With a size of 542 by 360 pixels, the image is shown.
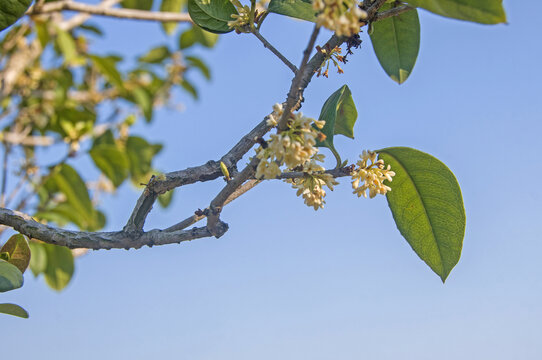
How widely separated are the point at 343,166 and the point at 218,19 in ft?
1.57

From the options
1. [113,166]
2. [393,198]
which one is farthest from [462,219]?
[113,166]

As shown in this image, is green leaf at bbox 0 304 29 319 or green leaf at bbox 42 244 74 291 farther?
green leaf at bbox 42 244 74 291

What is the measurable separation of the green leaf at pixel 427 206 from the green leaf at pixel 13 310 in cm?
95

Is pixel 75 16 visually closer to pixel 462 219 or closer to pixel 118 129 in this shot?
pixel 118 129

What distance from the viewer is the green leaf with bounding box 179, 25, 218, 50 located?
12.7 ft

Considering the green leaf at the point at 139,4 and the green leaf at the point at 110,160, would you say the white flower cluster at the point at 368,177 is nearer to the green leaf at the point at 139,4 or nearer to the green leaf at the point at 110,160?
the green leaf at the point at 110,160

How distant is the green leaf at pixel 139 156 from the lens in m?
3.43

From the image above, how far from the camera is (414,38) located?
1421 millimetres

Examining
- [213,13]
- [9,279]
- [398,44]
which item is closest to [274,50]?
[213,13]

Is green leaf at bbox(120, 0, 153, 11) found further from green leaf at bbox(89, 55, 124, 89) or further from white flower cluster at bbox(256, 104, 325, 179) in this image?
white flower cluster at bbox(256, 104, 325, 179)

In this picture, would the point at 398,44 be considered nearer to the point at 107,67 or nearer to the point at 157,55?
the point at 107,67

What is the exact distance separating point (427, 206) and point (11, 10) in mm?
1146

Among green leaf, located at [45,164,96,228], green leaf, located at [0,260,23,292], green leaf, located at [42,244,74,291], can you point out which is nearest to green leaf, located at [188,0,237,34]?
green leaf, located at [0,260,23,292]

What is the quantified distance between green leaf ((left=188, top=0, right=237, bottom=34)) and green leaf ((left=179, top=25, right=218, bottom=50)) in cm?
262
